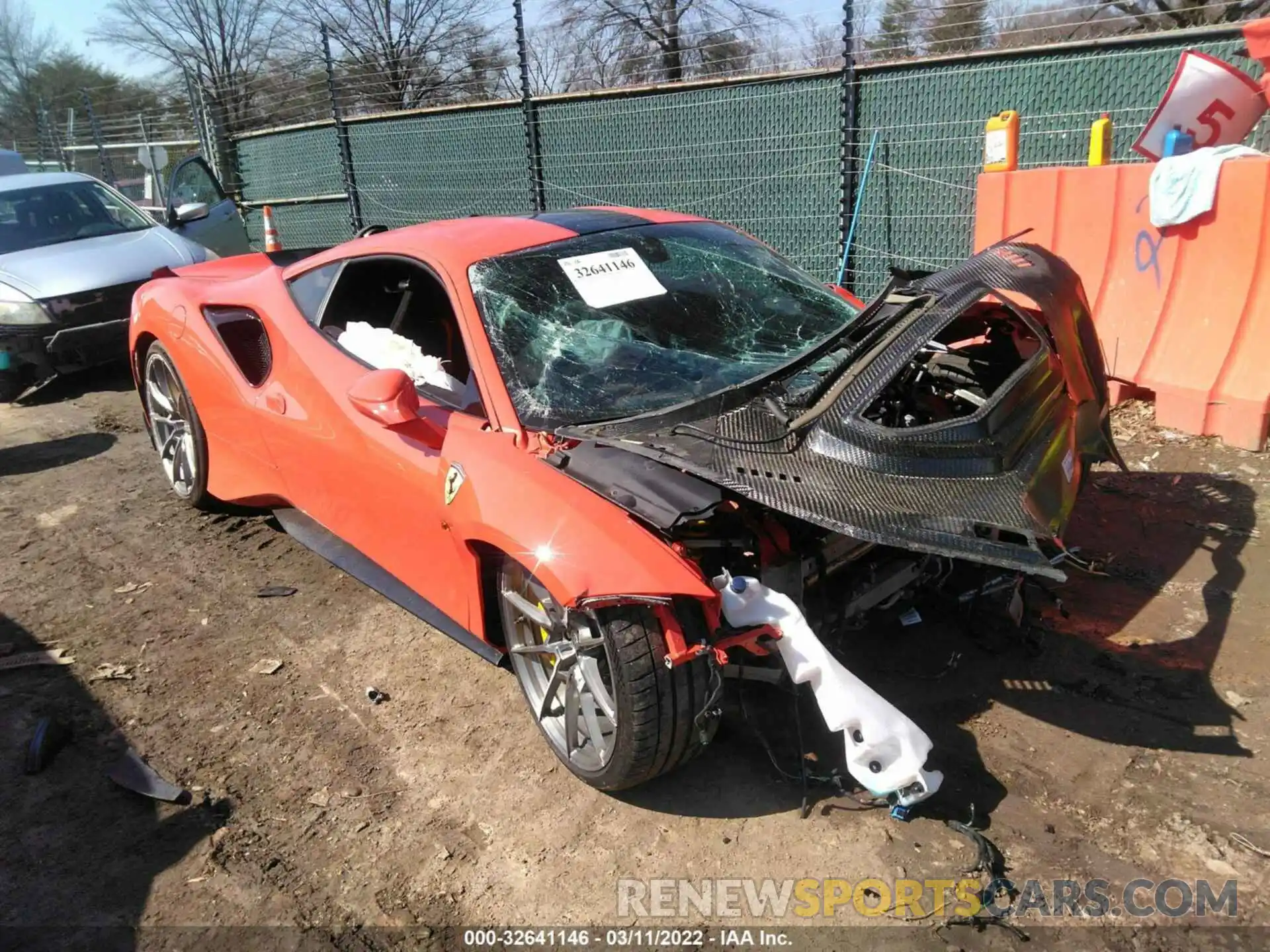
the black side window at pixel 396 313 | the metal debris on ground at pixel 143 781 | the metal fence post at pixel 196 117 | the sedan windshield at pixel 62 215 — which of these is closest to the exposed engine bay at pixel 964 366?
the black side window at pixel 396 313

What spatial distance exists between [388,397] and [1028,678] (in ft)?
7.45

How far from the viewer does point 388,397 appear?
8.87 feet

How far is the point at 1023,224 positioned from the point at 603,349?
3.86 m

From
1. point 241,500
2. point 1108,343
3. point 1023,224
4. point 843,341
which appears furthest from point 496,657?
point 1023,224

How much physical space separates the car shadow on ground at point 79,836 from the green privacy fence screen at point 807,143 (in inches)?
252

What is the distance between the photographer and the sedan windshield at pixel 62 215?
7.78 meters

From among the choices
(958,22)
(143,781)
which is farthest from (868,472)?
(958,22)

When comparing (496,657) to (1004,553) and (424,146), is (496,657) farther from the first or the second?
(424,146)

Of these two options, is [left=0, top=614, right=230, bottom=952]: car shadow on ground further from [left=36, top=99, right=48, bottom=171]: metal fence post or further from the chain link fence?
[left=36, top=99, right=48, bottom=171]: metal fence post

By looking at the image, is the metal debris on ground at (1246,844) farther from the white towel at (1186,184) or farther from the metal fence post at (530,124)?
the metal fence post at (530,124)

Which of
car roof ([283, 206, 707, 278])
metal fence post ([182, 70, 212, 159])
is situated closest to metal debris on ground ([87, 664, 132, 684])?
car roof ([283, 206, 707, 278])

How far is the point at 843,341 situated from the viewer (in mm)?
3035

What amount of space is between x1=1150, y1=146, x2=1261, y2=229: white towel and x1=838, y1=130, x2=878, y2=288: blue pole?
2.76m

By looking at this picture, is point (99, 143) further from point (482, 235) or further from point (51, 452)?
point (482, 235)
